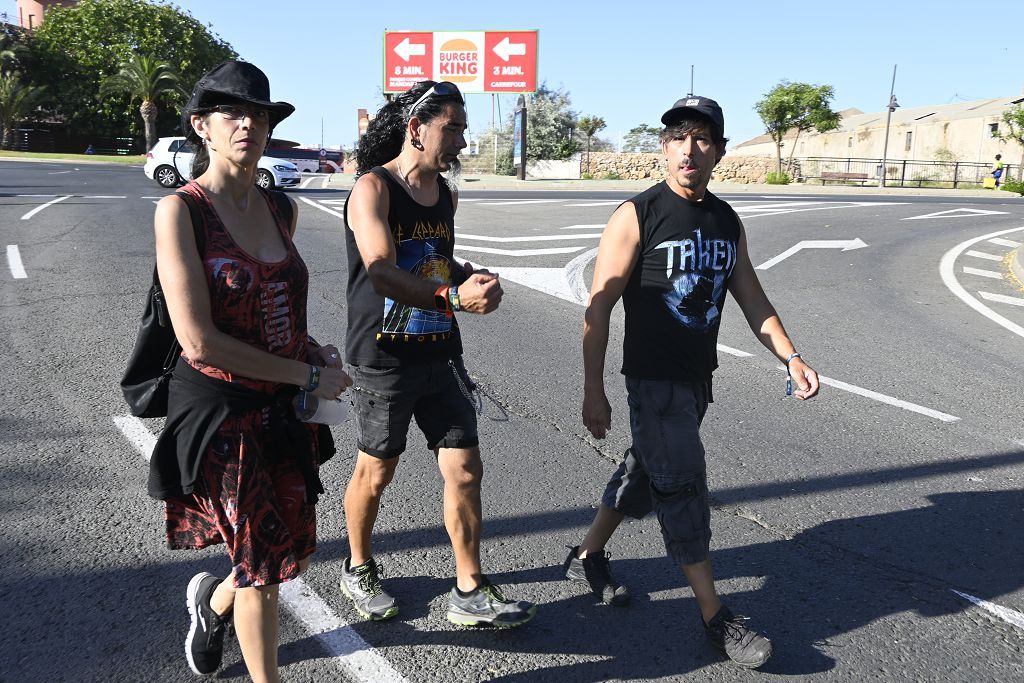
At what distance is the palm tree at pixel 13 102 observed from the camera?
169 ft

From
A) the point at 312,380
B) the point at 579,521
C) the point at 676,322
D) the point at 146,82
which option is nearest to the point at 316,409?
the point at 312,380

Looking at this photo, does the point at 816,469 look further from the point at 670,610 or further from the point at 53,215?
the point at 53,215

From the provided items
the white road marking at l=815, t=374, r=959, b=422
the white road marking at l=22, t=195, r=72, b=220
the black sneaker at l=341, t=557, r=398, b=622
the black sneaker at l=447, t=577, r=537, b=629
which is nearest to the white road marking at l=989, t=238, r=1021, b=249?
the white road marking at l=815, t=374, r=959, b=422

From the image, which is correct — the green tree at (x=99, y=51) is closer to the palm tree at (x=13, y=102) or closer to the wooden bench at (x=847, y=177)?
the palm tree at (x=13, y=102)

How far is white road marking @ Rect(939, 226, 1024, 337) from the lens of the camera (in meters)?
8.50

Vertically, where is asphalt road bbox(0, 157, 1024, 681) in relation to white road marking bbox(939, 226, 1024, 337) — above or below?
below

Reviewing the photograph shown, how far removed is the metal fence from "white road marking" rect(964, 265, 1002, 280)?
30.6 m

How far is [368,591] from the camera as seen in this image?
10.2 feet

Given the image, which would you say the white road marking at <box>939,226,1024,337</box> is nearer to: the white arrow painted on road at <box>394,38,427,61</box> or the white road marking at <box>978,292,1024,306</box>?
the white road marking at <box>978,292,1024,306</box>

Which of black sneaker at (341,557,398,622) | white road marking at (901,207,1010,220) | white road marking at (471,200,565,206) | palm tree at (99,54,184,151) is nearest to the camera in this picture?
black sneaker at (341,557,398,622)

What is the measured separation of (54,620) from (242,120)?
192cm

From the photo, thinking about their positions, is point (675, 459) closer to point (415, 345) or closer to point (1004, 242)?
point (415, 345)

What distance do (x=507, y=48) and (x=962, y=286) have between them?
106ft

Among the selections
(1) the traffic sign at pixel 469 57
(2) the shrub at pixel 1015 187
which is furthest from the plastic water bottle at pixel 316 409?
(1) the traffic sign at pixel 469 57
